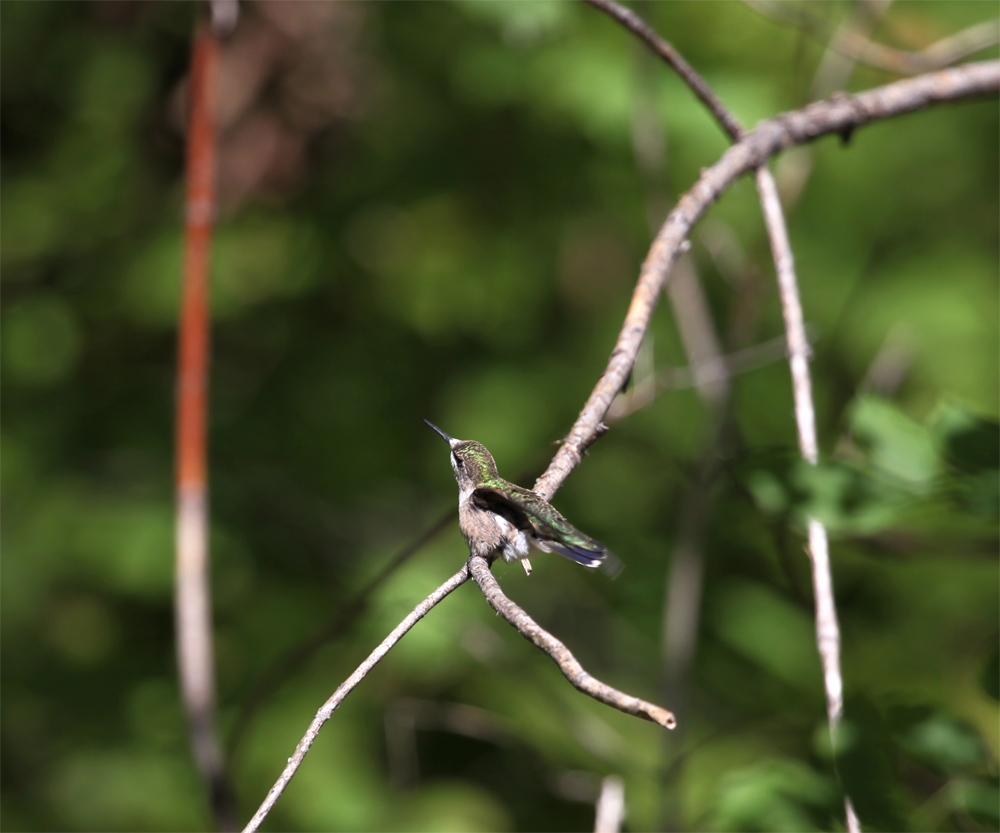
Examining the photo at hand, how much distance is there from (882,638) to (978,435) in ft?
6.76

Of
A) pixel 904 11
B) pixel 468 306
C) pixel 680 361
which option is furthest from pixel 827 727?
pixel 904 11

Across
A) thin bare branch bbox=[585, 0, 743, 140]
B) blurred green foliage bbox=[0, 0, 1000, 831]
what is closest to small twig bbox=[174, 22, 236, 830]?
blurred green foliage bbox=[0, 0, 1000, 831]

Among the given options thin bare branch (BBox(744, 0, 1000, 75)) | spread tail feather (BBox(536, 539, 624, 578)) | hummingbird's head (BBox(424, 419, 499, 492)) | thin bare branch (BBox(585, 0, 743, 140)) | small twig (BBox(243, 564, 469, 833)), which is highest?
thin bare branch (BBox(744, 0, 1000, 75))

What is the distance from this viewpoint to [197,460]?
2549 millimetres

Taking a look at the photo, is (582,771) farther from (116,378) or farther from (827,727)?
(116,378)

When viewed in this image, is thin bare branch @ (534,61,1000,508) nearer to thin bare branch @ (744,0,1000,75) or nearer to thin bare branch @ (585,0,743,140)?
thin bare branch @ (585,0,743,140)

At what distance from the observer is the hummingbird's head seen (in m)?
1.58

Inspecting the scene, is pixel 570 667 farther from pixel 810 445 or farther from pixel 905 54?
pixel 905 54

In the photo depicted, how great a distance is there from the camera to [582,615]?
3.83 m

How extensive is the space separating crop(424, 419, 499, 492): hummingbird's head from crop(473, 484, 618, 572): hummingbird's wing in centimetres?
21

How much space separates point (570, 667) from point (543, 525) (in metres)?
0.43

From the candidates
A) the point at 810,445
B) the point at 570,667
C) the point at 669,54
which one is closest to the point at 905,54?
the point at 669,54

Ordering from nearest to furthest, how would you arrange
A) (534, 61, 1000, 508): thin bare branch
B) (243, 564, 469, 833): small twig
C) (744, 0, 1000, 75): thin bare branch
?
(243, 564, 469, 833): small twig, (534, 61, 1000, 508): thin bare branch, (744, 0, 1000, 75): thin bare branch

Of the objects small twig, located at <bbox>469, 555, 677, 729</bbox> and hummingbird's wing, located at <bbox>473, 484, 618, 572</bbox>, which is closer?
small twig, located at <bbox>469, 555, 677, 729</bbox>
